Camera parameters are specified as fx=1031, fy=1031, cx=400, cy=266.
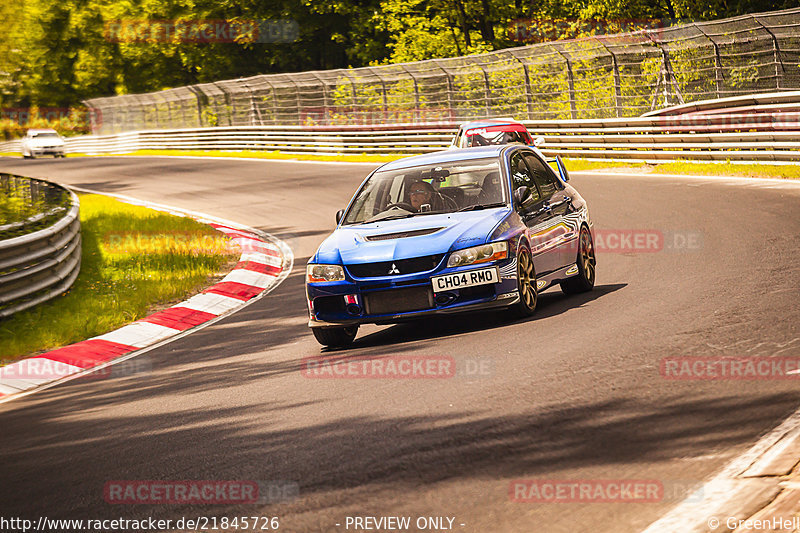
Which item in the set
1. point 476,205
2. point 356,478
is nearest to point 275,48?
point 476,205

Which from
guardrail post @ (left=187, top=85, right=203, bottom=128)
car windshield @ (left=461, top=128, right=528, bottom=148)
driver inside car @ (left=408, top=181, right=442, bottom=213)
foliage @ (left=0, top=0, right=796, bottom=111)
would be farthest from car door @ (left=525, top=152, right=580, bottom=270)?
guardrail post @ (left=187, top=85, right=203, bottom=128)

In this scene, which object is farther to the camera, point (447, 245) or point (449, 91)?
point (449, 91)

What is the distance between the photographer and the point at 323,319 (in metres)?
8.63

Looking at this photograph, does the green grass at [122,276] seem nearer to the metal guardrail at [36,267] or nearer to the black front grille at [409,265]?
the metal guardrail at [36,267]

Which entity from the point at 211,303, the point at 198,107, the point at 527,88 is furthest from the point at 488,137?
the point at 198,107

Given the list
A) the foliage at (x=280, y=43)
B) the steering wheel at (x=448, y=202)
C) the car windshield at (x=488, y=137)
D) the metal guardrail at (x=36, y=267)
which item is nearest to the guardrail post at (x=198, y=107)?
the foliage at (x=280, y=43)

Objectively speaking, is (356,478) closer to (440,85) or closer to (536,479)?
(536,479)

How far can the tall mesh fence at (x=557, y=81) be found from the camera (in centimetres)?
2336

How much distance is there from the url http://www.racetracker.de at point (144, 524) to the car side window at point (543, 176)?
5980 mm

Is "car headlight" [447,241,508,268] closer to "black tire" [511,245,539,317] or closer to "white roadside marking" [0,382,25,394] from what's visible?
"black tire" [511,245,539,317]

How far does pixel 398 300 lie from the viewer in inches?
328

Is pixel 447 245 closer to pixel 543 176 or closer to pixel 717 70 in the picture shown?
pixel 543 176

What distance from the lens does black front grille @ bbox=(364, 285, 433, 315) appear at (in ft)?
27.2

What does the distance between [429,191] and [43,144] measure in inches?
2005
